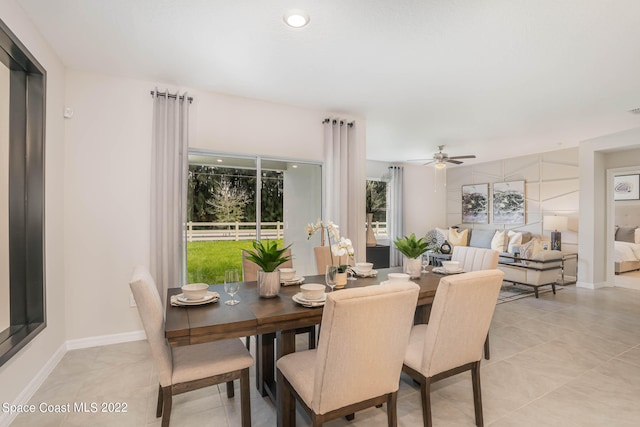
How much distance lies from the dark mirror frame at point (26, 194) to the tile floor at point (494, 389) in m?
0.58

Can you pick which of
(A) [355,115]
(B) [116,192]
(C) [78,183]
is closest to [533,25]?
(A) [355,115]

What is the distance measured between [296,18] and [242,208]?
2.29 meters

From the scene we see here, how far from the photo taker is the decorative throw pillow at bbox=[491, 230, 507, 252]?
6.49 metres

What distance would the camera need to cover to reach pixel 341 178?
424 cm

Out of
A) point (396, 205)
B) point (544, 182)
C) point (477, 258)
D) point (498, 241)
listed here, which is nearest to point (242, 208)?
point (477, 258)

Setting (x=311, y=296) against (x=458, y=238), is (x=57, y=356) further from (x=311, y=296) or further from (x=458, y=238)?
(x=458, y=238)

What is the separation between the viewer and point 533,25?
225 cm

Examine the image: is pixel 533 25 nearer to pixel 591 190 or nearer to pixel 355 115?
pixel 355 115

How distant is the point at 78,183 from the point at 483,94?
14.2 ft

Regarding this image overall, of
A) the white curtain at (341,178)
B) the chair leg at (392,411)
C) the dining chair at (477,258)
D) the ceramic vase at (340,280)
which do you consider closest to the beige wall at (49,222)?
the ceramic vase at (340,280)

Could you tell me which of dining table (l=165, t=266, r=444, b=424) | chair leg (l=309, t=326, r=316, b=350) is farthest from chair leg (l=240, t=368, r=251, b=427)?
chair leg (l=309, t=326, r=316, b=350)

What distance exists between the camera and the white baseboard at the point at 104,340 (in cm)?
296

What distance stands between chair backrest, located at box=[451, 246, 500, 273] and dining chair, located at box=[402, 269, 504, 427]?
4.55ft

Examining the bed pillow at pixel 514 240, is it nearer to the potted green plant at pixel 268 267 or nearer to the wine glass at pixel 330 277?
the wine glass at pixel 330 277
